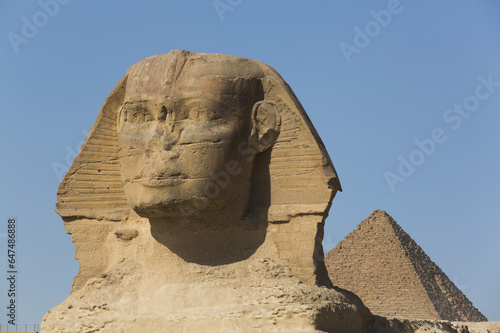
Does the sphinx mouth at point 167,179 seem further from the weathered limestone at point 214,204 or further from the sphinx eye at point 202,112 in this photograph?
the sphinx eye at point 202,112

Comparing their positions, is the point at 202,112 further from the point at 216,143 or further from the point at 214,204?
the point at 214,204

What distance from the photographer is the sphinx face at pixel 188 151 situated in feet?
35.1

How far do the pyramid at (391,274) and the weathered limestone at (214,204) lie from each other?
118 metres

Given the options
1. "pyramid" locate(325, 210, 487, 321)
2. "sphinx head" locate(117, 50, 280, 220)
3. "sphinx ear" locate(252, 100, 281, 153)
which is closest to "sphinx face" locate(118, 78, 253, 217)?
"sphinx head" locate(117, 50, 280, 220)

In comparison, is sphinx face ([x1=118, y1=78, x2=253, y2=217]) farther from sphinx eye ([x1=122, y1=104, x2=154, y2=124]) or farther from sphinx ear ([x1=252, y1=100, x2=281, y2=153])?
sphinx ear ([x1=252, y1=100, x2=281, y2=153])

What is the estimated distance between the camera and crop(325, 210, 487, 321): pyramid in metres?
131

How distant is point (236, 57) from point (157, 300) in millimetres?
2520

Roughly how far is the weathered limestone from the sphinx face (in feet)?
0.04

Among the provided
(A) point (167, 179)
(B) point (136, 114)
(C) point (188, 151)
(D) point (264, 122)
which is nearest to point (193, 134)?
(C) point (188, 151)

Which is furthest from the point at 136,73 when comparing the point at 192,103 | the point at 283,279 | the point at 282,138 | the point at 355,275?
the point at 355,275

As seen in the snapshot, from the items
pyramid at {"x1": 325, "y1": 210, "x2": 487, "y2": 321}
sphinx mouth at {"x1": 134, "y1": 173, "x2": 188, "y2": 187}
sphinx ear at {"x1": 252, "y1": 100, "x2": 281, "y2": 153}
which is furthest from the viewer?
pyramid at {"x1": 325, "y1": 210, "x2": 487, "y2": 321}

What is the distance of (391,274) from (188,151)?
127m

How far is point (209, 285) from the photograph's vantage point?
10.9 meters

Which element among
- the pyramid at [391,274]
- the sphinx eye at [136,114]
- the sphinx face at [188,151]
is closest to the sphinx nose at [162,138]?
the sphinx face at [188,151]
